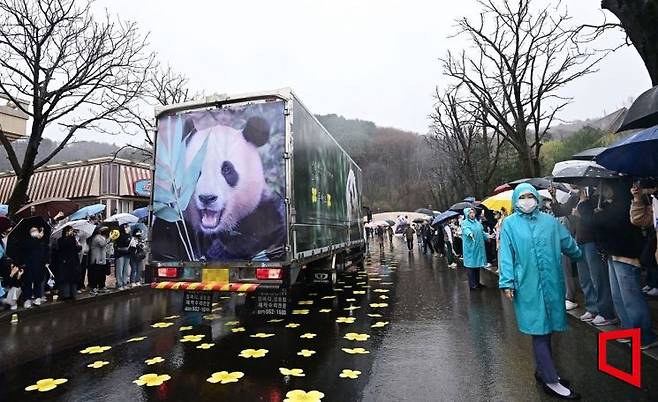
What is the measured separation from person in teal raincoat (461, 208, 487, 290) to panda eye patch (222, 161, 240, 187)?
5906 mm

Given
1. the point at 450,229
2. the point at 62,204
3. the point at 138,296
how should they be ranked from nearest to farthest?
1. the point at 138,296
2. the point at 62,204
3. the point at 450,229

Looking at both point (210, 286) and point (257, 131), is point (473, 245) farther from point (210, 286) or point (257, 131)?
point (210, 286)

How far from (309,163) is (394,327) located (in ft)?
9.47

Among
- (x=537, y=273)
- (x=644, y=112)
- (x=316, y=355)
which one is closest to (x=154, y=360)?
(x=316, y=355)

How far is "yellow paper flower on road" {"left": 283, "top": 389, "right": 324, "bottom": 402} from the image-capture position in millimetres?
3465

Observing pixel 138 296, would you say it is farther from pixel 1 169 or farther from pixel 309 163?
pixel 1 169

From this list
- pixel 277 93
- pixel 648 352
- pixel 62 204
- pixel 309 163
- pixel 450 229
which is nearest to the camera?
pixel 648 352

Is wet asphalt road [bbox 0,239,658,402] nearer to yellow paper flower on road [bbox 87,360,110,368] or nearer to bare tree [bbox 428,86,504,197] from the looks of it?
yellow paper flower on road [bbox 87,360,110,368]

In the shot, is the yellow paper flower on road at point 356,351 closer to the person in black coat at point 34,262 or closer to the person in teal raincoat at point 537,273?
the person in teal raincoat at point 537,273

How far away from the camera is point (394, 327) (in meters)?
5.91

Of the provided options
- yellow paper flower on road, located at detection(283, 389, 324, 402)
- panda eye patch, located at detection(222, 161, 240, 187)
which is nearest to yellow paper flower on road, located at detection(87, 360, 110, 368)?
yellow paper flower on road, located at detection(283, 389, 324, 402)

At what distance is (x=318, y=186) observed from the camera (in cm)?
704

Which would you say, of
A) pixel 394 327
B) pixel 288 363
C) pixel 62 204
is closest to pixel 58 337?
pixel 288 363

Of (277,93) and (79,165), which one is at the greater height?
(79,165)
